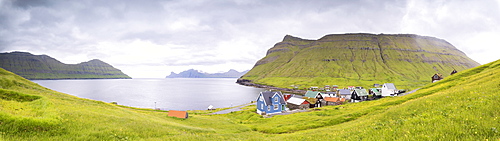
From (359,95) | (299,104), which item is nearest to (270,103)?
(299,104)

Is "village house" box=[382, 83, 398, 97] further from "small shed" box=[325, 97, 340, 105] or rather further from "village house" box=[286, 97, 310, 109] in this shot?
"village house" box=[286, 97, 310, 109]

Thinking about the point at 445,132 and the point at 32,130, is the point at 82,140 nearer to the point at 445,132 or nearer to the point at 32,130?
the point at 32,130

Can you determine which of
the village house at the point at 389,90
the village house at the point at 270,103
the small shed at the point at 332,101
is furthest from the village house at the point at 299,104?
the village house at the point at 389,90

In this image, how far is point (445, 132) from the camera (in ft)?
33.3

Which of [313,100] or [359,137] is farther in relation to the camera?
[313,100]

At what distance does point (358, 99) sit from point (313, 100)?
2473 cm

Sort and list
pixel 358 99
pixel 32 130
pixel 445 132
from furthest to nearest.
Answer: pixel 358 99 < pixel 32 130 < pixel 445 132

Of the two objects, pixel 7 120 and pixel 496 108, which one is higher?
pixel 496 108

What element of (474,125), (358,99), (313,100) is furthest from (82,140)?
(358,99)

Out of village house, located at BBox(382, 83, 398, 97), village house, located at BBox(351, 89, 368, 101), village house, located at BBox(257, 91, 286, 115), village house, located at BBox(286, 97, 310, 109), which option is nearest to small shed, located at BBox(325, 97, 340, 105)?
village house, located at BBox(351, 89, 368, 101)

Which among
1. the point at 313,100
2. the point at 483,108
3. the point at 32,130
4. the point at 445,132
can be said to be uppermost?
the point at 483,108

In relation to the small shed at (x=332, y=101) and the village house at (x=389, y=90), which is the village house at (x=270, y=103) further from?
the village house at (x=389, y=90)

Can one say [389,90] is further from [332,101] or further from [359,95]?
[332,101]

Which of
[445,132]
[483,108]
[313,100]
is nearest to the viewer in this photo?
[445,132]
